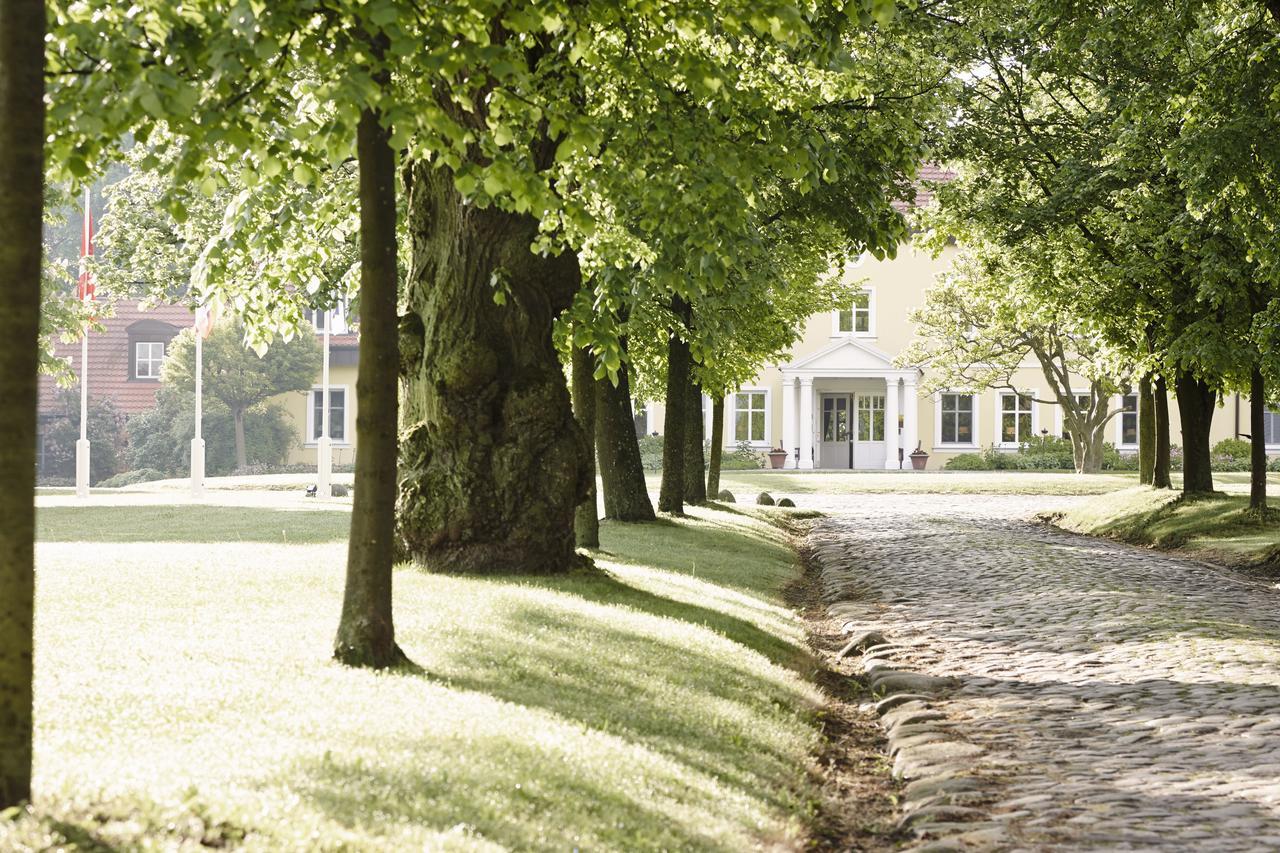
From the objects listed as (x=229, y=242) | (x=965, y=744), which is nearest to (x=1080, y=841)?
(x=965, y=744)

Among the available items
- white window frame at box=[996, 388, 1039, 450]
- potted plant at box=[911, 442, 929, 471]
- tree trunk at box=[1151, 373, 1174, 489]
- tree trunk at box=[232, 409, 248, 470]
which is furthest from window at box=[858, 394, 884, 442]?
tree trunk at box=[1151, 373, 1174, 489]

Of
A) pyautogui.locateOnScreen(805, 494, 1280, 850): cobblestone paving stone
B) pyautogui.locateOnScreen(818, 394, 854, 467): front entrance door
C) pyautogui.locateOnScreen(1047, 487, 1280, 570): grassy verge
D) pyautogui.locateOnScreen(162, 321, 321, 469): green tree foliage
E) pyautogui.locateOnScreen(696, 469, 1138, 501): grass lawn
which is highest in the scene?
pyautogui.locateOnScreen(162, 321, 321, 469): green tree foliage

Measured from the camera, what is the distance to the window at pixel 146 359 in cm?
5962

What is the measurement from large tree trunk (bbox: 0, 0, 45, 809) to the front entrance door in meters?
53.5

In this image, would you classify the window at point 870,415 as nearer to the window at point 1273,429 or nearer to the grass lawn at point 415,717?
the window at point 1273,429

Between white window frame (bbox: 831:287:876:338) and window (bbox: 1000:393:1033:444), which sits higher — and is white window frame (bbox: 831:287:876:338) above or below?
above

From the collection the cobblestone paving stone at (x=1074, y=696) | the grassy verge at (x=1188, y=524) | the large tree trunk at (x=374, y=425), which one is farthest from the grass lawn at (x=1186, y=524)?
the large tree trunk at (x=374, y=425)

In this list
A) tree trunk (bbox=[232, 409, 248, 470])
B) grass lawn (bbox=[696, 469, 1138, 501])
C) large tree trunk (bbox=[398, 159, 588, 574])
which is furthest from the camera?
tree trunk (bbox=[232, 409, 248, 470])

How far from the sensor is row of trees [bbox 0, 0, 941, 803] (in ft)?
17.6

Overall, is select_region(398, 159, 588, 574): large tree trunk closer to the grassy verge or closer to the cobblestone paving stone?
the cobblestone paving stone

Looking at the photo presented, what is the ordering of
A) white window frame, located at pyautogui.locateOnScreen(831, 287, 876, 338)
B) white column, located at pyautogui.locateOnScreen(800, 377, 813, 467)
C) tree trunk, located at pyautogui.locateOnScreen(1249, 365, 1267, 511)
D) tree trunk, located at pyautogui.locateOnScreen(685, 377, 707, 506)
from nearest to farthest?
1. tree trunk, located at pyautogui.locateOnScreen(1249, 365, 1267, 511)
2. tree trunk, located at pyautogui.locateOnScreen(685, 377, 707, 506)
3. white column, located at pyautogui.locateOnScreen(800, 377, 813, 467)
4. white window frame, located at pyautogui.locateOnScreen(831, 287, 876, 338)

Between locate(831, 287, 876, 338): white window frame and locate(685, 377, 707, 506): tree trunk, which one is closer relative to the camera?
locate(685, 377, 707, 506): tree trunk

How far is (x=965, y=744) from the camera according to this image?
28.0 ft

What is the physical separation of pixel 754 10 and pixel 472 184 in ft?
6.31
